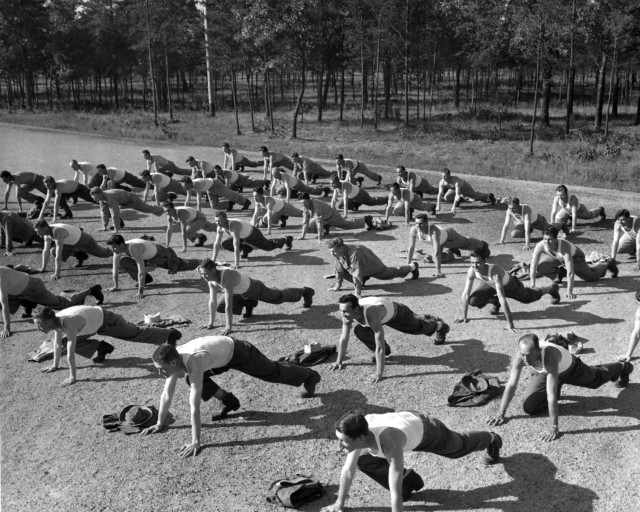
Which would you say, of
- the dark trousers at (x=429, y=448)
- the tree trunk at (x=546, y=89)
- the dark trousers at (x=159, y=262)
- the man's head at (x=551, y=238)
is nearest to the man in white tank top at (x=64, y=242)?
the dark trousers at (x=159, y=262)

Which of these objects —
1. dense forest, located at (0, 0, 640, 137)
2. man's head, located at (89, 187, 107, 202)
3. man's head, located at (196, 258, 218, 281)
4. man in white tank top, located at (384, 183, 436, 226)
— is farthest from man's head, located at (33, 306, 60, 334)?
dense forest, located at (0, 0, 640, 137)

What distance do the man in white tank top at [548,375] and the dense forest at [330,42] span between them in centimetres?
2723

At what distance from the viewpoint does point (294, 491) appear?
23.3 ft

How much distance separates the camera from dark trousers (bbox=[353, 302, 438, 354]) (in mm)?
10384

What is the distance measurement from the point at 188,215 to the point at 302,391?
29.9 feet

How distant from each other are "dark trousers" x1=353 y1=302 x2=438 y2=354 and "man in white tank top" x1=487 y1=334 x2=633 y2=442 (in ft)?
7.41

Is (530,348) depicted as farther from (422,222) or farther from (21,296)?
(21,296)

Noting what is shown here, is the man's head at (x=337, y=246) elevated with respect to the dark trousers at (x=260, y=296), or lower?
elevated

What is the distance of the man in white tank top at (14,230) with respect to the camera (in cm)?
1797

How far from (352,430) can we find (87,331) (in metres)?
6.07

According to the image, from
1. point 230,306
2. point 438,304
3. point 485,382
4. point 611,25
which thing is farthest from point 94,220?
point 611,25

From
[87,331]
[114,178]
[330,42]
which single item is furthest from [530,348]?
[330,42]

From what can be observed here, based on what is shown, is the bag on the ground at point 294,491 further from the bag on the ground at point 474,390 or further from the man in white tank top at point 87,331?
the man in white tank top at point 87,331

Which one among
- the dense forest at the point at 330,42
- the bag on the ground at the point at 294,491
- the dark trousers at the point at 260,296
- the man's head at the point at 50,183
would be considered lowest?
the bag on the ground at the point at 294,491
